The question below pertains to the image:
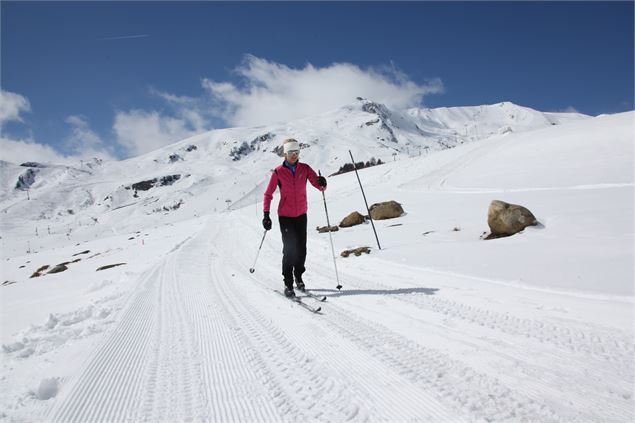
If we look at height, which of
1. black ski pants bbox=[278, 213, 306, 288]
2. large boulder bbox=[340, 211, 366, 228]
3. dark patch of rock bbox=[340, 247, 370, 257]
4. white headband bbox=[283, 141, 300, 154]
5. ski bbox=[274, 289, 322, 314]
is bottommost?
large boulder bbox=[340, 211, 366, 228]

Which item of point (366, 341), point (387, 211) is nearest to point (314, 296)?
point (366, 341)

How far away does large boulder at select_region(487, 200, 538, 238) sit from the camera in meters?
8.84

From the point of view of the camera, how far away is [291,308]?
17.8ft

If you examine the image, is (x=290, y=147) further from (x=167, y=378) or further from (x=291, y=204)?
(x=167, y=378)

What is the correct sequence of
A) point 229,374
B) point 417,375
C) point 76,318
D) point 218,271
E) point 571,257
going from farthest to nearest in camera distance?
1. point 218,271
2. point 571,257
3. point 76,318
4. point 229,374
5. point 417,375

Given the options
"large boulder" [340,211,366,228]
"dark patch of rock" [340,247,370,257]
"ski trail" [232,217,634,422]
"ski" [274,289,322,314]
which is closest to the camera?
"ski trail" [232,217,634,422]

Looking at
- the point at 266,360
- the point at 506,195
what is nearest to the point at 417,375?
the point at 266,360

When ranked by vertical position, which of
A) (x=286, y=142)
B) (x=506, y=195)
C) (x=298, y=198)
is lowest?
(x=506, y=195)

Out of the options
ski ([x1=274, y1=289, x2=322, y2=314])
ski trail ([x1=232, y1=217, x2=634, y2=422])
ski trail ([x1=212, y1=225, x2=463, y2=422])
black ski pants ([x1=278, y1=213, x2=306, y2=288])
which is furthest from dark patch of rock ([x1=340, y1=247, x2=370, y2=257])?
ski trail ([x1=212, y1=225, x2=463, y2=422])

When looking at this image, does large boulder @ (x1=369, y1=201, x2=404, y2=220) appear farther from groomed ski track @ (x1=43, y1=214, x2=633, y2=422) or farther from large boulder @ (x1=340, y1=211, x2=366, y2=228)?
groomed ski track @ (x1=43, y1=214, x2=633, y2=422)

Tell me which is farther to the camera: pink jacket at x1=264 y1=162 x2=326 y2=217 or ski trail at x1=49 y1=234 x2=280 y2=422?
pink jacket at x1=264 y1=162 x2=326 y2=217

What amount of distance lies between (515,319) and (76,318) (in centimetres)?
589

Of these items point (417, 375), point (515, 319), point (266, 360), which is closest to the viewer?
point (417, 375)

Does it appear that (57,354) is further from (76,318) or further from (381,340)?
(381,340)
